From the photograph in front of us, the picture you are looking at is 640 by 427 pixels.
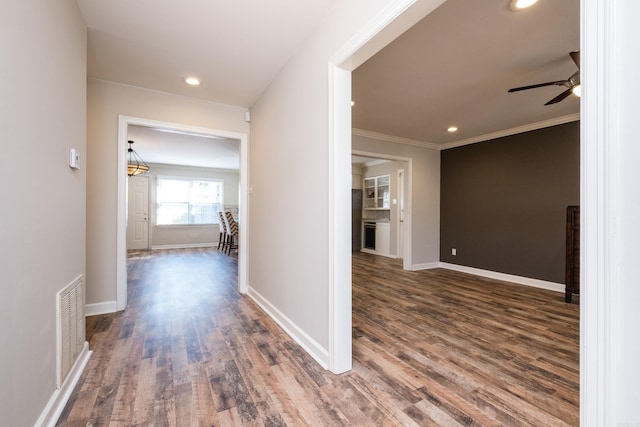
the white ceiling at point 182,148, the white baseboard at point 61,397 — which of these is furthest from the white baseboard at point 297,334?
the white ceiling at point 182,148

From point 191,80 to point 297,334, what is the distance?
→ 2717 millimetres

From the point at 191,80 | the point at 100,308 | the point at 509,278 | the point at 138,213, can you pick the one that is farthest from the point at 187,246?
the point at 509,278

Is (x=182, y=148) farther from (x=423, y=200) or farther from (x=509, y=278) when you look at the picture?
(x=509, y=278)

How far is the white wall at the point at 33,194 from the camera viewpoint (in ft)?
3.37

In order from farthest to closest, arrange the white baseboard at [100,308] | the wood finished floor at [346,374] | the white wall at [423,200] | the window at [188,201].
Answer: the window at [188,201] → the white wall at [423,200] → the white baseboard at [100,308] → the wood finished floor at [346,374]

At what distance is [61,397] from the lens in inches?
56.5

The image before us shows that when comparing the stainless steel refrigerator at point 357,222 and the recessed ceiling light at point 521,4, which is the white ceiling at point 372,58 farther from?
the stainless steel refrigerator at point 357,222

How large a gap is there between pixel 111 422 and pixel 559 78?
442cm

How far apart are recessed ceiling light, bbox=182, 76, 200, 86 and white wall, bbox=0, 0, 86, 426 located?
1091 millimetres

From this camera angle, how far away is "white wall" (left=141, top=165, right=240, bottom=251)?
7445 millimetres

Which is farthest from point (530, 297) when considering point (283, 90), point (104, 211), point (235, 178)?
point (235, 178)

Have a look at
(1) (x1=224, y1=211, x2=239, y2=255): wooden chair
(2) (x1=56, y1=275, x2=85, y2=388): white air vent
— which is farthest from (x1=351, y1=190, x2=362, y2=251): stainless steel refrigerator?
(2) (x1=56, y1=275, x2=85, y2=388): white air vent

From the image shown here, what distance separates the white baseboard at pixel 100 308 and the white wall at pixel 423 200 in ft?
14.4
